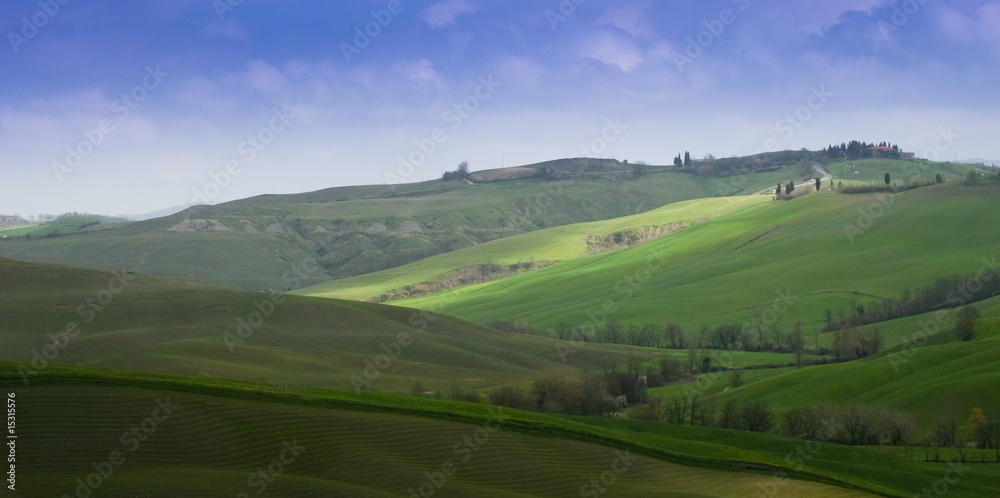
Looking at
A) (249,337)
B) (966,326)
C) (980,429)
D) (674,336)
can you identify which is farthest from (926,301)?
(249,337)

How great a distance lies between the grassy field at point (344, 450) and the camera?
4038 cm

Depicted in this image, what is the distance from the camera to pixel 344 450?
1766 inches

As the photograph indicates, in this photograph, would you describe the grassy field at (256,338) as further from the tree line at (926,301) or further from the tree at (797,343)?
the tree line at (926,301)

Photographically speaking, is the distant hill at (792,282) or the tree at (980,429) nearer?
the tree at (980,429)

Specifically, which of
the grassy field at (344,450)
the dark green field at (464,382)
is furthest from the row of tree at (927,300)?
the grassy field at (344,450)

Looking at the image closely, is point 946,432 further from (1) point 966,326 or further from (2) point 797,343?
(2) point 797,343

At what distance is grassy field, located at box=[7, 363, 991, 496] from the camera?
40.4 metres

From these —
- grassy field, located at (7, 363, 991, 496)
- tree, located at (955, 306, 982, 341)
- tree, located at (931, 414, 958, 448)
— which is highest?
grassy field, located at (7, 363, 991, 496)

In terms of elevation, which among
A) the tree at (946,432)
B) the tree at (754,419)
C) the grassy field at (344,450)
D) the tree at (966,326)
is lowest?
the tree at (946,432)

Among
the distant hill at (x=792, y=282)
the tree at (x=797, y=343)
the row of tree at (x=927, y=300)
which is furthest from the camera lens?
the distant hill at (x=792, y=282)

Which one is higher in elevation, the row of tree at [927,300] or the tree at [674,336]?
the row of tree at [927,300]

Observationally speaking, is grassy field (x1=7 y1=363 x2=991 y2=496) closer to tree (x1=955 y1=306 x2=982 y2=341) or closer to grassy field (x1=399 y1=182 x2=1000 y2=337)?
tree (x1=955 y1=306 x2=982 y2=341)

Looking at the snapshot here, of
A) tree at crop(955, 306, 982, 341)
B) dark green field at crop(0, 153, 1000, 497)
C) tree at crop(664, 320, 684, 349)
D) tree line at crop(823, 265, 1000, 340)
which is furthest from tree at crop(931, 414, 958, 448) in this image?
tree line at crop(823, 265, 1000, 340)

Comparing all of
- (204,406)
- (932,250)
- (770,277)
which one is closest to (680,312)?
(770,277)
